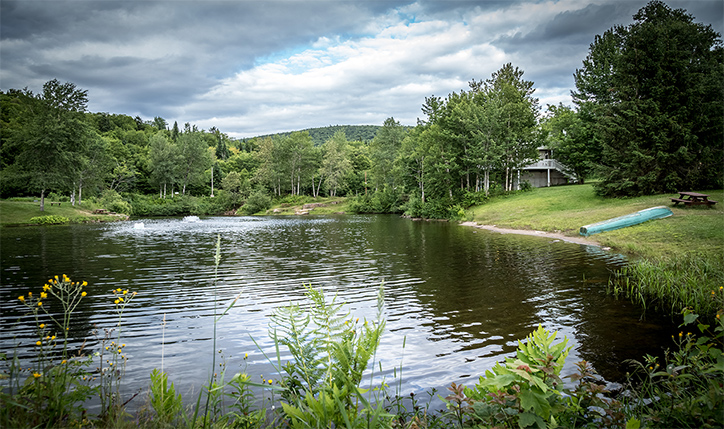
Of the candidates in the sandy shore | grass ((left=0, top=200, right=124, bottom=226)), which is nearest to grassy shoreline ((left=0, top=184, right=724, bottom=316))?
grass ((left=0, top=200, right=124, bottom=226))

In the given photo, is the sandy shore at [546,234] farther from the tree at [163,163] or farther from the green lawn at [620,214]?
the tree at [163,163]

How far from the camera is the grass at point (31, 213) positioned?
127ft

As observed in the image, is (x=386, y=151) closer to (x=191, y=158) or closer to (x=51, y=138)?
(x=191, y=158)

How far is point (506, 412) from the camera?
3.09 metres

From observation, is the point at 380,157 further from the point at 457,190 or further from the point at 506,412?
the point at 506,412

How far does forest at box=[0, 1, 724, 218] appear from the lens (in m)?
29.6

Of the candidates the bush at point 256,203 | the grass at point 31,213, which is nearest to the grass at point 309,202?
the bush at point 256,203

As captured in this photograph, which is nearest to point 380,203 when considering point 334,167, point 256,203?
point 334,167

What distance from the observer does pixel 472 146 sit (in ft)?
147

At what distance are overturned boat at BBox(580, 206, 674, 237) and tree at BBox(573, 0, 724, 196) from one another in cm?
938

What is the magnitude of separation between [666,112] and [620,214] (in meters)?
11.0

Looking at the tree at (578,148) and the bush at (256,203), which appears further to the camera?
the bush at (256,203)

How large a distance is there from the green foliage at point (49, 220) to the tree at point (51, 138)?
3.80 m

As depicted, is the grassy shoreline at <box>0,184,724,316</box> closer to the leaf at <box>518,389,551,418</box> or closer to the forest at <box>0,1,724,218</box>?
the forest at <box>0,1,724,218</box>
